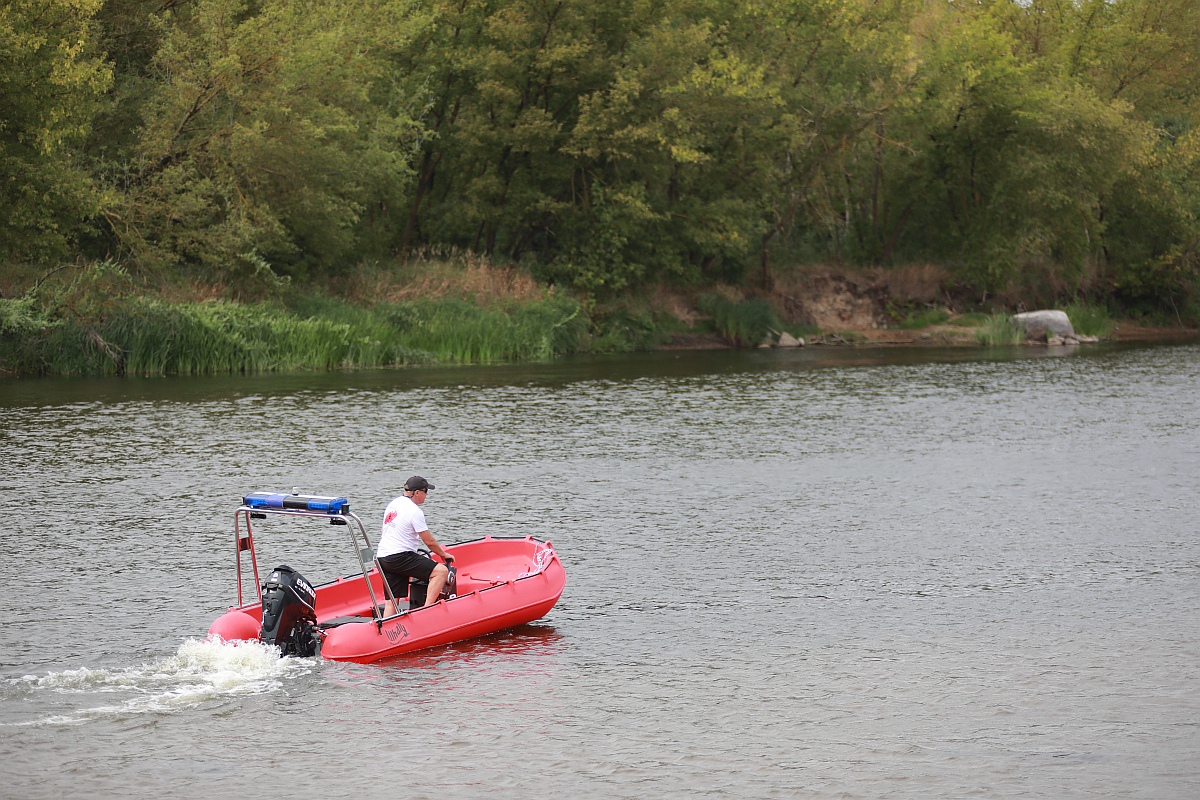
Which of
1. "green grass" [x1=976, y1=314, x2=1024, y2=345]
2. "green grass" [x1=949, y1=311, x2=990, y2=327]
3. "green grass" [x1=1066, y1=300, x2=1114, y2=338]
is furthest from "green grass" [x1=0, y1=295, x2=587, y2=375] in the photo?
"green grass" [x1=1066, y1=300, x2=1114, y2=338]

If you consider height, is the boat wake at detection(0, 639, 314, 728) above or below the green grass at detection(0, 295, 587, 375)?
below

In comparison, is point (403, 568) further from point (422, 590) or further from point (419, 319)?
point (419, 319)

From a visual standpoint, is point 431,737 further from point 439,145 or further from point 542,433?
point 439,145

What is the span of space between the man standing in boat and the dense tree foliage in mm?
29610

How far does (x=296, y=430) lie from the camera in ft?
Answer: 89.4

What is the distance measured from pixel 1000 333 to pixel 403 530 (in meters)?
49.9

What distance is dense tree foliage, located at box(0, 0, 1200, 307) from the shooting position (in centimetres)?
4316

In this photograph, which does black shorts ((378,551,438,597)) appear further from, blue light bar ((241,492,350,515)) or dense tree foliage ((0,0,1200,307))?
dense tree foliage ((0,0,1200,307))

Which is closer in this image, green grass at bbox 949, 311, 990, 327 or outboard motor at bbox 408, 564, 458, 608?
outboard motor at bbox 408, 564, 458, 608

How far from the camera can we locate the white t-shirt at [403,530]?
12383 mm

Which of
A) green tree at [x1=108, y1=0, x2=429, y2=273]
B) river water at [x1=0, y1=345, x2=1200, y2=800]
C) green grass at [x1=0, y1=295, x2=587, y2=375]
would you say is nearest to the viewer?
river water at [x1=0, y1=345, x2=1200, y2=800]

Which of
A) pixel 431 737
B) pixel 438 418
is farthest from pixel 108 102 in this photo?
pixel 431 737

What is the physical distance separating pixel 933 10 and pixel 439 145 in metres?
34.7

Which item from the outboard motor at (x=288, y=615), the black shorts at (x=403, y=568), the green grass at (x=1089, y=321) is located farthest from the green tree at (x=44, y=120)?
the green grass at (x=1089, y=321)
